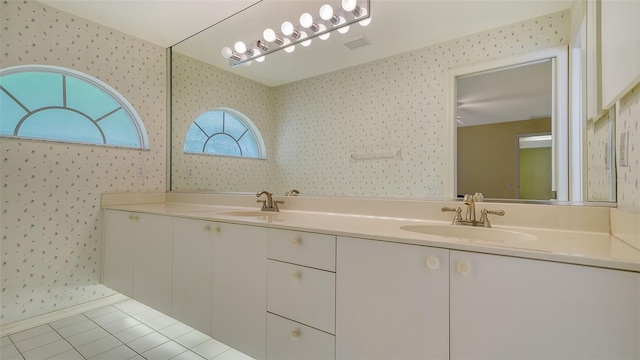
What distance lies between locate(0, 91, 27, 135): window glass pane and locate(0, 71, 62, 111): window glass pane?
5cm

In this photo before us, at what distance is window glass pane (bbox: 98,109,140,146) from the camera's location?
88.9 inches

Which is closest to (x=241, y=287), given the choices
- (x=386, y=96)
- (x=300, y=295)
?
(x=300, y=295)

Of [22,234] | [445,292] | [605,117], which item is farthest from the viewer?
[22,234]

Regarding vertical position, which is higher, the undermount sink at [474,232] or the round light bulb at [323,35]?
the round light bulb at [323,35]

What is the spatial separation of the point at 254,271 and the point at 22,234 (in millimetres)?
1806

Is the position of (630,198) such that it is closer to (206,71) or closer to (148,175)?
(206,71)

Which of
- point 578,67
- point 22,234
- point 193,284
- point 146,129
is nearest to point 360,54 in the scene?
point 578,67

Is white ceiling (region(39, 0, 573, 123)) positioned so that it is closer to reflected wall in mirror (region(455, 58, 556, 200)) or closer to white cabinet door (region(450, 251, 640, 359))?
reflected wall in mirror (region(455, 58, 556, 200))

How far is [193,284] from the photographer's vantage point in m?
1.49

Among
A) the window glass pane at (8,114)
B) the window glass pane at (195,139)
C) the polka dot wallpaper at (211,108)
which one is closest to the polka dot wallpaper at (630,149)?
the polka dot wallpaper at (211,108)

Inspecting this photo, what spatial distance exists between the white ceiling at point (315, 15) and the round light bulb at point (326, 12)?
0.19 ft

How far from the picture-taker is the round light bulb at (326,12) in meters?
1.74

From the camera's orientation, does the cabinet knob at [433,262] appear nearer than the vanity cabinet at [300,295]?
Yes

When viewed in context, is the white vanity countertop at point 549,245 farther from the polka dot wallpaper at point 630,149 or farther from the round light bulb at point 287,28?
the round light bulb at point 287,28
